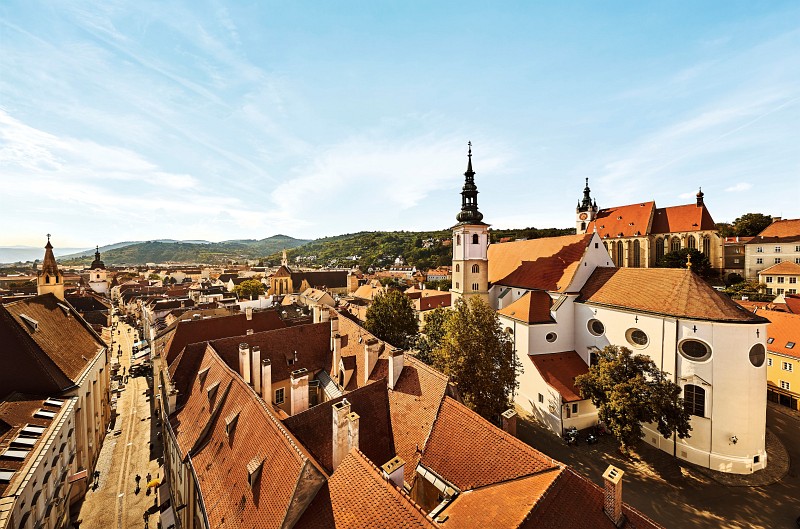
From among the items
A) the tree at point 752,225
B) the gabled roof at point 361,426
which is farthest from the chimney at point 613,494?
the tree at point 752,225

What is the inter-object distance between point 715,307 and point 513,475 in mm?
19800

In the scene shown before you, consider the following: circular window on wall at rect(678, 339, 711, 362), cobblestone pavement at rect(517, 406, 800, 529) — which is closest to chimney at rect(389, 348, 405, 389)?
cobblestone pavement at rect(517, 406, 800, 529)

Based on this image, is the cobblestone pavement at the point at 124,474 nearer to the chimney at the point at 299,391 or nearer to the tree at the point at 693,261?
the chimney at the point at 299,391

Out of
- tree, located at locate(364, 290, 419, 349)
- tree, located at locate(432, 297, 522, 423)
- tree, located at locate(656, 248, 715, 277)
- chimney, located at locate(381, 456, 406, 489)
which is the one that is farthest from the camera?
tree, located at locate(656, 248, 715, 277)

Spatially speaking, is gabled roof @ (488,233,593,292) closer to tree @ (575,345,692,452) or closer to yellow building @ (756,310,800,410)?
tree @ (575,345,692,452)

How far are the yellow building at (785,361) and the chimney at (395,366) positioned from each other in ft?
118

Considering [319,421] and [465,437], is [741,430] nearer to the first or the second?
[465,437]

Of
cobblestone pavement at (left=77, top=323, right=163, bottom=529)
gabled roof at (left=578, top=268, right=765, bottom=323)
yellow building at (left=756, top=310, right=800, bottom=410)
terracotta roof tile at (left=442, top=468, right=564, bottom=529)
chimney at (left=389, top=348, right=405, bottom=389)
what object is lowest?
cobblestone pavement at (left=77, top=323, right=163, bottom=529)

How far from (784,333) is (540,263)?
22.3 metres

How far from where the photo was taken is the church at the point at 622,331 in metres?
20.3

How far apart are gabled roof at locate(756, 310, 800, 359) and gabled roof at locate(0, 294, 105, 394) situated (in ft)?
183

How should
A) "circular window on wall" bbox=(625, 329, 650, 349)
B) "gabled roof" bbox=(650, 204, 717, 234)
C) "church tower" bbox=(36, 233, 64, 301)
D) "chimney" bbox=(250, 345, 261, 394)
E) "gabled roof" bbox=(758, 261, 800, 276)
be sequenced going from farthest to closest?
1. "gabled roof" bbox=(650, 204, 717, 234)
2. "gabled roof" bbox=(758, 261, 800, 276)
3. "church tower" bbox=(36, 233, 64, 301)
4. "circular window on wall" bbox=(625, 329, 650, 349)
5. "chimney" bbox=(250, 345, 261, 394)

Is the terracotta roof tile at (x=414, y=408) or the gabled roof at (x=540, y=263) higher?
the gabled roof at (x=540, y=263)

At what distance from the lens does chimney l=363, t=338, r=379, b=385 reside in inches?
814
